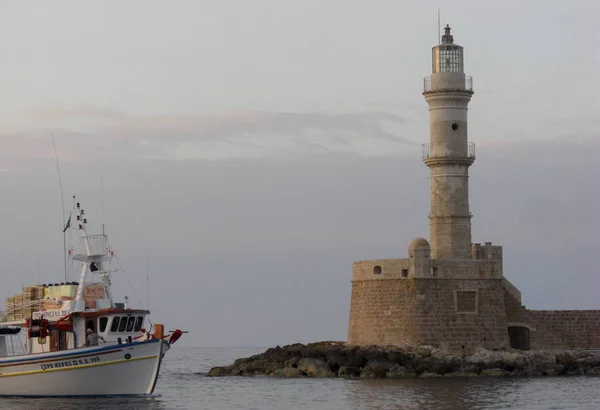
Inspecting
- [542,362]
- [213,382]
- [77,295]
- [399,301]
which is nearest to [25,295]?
[77,295]

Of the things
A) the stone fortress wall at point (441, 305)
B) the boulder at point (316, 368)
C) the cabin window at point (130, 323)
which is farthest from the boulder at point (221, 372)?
the cabin window at point (130, 323)

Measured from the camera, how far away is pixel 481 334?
166 feet

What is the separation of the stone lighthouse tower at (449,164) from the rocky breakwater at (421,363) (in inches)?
184

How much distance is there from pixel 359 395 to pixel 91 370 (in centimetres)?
938

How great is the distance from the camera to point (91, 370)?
3750 centimetres

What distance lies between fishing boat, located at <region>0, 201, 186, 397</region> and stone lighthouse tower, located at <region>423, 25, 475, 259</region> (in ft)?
53.3

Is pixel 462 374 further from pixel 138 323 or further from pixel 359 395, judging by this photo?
pixel 138 323

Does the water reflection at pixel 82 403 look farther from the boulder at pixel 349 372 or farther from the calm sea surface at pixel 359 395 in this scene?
the boulder at pixel 349 372

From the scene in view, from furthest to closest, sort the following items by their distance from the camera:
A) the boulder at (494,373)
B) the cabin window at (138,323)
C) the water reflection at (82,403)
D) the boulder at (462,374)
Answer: the boulder at (494,373) < the boulder at (462,374) < the cabin window at (138,323) < the water reflection at (82,403)

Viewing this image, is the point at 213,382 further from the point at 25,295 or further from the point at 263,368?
the point at 25,295

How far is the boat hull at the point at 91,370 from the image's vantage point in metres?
37.3

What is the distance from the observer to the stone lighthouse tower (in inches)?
2037

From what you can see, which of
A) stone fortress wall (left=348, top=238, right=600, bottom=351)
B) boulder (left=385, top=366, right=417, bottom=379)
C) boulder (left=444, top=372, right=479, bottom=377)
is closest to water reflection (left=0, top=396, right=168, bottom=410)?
boulder (left=385, top=366, right=417, bottom=379)

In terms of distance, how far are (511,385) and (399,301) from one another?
6.84 metres
